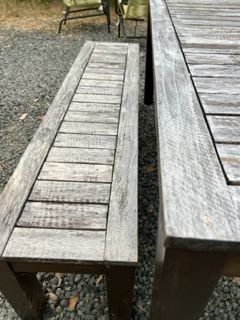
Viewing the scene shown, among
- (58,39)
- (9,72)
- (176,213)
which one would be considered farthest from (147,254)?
(58,39)

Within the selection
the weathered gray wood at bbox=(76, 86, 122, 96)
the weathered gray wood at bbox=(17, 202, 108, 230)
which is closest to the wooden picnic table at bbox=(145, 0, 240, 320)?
the weathered gray wood at bbox=(17, 202, 108, 230)

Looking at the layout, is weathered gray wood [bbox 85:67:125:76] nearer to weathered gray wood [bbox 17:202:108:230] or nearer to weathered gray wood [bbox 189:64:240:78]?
weathered gray wood [bbox 189:64:240:78]

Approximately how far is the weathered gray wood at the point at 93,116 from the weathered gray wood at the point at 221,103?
0.71m

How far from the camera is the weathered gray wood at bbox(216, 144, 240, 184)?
23.6 inches

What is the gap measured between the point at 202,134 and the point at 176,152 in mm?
125

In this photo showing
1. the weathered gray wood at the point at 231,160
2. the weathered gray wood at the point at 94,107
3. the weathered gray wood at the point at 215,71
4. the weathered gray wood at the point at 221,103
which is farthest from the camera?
the weathered gray wood at the point at 94,107

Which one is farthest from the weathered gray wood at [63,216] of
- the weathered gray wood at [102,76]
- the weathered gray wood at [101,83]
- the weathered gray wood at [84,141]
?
the weathered gray wood at [102,76]

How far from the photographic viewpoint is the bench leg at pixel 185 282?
1.66ft

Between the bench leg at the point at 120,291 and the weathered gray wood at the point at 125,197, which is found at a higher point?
the weathered gray wood at the point at 125,197

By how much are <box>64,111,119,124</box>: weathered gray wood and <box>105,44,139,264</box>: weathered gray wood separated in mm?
50

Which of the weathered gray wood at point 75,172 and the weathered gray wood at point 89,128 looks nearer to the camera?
the weathered gray wood at point 75,172

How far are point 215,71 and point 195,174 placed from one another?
0.65 metres

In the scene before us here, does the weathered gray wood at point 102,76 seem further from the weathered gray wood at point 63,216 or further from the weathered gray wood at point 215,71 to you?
the weathered gray wood at point 63,216

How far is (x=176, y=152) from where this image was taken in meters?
0.66
